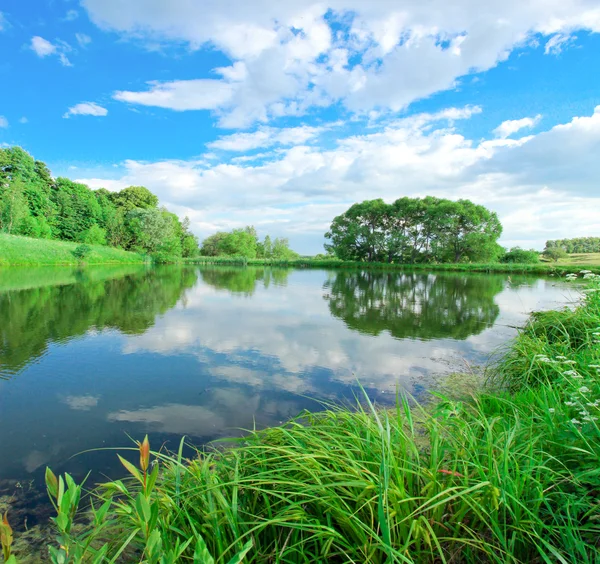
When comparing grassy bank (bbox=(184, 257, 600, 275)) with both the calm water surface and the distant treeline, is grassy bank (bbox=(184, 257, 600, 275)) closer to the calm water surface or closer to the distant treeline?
the distant treeline

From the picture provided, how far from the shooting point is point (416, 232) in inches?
2068

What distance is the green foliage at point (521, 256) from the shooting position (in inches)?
1807

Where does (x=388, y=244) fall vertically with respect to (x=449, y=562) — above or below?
above

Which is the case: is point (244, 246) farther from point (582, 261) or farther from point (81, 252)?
point (582, 261)

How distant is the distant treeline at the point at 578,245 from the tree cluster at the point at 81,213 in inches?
2441

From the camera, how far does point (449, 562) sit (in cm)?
166

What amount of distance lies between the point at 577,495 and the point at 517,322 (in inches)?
421

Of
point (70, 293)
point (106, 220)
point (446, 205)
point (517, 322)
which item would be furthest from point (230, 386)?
point (106, 220)

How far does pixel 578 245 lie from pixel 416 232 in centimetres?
2494

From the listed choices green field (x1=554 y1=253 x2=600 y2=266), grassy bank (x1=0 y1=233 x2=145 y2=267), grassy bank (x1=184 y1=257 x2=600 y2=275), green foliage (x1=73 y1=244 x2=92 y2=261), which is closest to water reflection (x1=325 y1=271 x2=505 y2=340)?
grassy bank (x1=184 y1=257 x2=600 y2=275)

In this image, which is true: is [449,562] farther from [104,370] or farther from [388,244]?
[388,244]

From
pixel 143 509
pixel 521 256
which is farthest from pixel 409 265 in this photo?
pixel 143 509

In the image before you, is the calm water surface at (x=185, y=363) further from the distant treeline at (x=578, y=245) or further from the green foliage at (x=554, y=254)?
the distant treeline at (x=578, y=245)

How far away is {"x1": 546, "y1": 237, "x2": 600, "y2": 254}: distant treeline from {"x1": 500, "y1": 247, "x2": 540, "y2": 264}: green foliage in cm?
582
